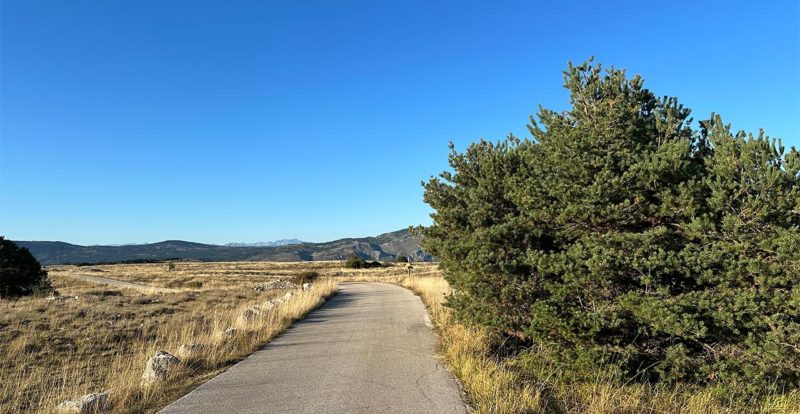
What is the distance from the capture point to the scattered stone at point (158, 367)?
6.14m

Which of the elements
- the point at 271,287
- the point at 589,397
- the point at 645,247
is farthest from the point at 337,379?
the point at 271,287

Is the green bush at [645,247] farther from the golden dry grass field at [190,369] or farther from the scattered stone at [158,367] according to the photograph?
the scattered stone at [158,367]

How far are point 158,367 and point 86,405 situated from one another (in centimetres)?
134

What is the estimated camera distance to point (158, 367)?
644 centimetres

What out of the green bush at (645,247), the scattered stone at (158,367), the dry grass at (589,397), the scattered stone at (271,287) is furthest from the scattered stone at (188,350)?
the scattered stone at (271,287)

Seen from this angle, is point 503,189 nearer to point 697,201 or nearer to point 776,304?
point 697,201

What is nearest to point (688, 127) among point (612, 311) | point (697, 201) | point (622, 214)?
point (697, 201)

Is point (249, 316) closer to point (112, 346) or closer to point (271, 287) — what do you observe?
point (112, 346)

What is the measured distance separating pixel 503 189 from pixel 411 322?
577cm

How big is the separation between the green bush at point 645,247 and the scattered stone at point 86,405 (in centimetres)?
518

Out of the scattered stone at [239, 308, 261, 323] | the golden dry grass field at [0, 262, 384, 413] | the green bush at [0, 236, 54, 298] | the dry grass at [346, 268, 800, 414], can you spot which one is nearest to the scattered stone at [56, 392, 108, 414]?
the golden dry grass field at [0, 262, 384, 413]

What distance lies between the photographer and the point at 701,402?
5.32m

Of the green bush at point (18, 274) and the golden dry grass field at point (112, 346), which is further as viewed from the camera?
the green bush at point (18, 274)

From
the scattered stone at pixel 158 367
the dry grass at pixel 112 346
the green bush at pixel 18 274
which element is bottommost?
the dry grass at pixel 112 346
